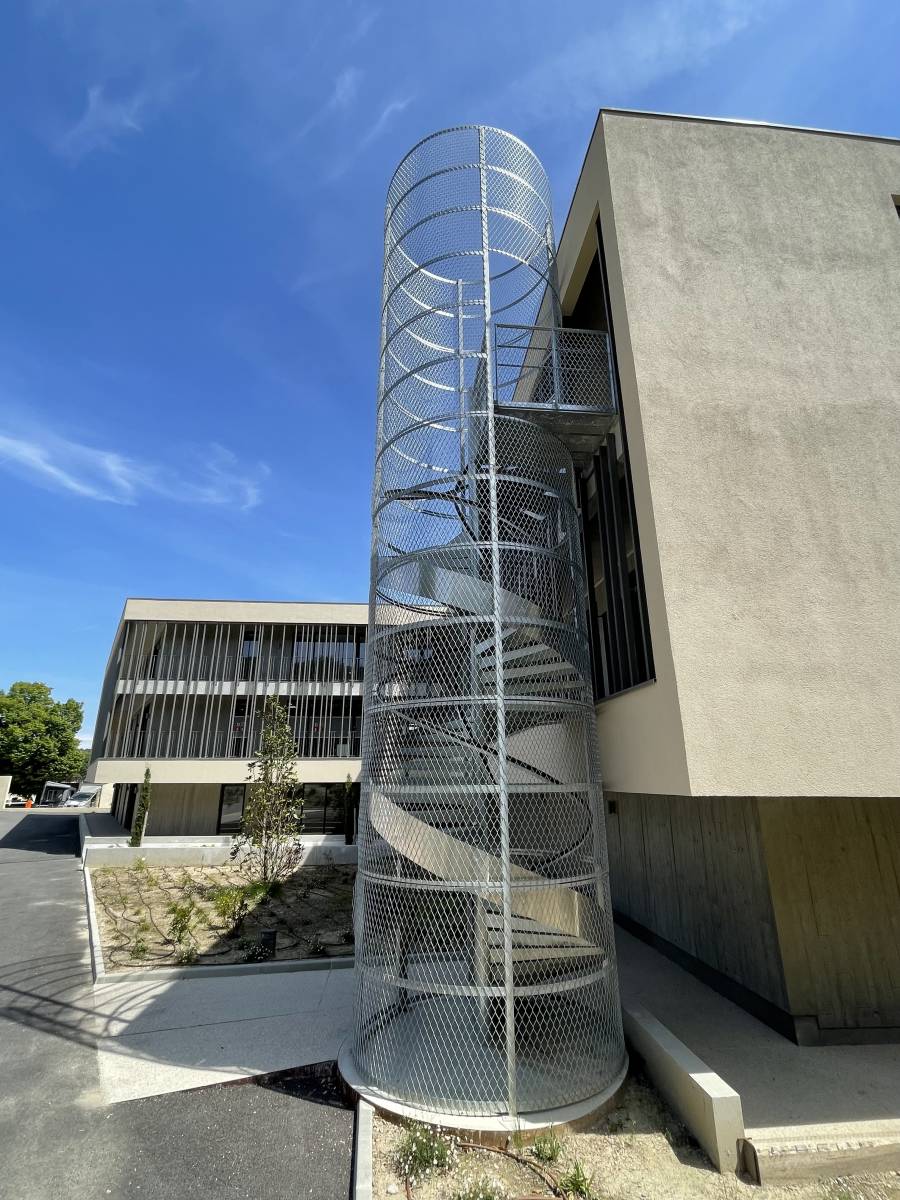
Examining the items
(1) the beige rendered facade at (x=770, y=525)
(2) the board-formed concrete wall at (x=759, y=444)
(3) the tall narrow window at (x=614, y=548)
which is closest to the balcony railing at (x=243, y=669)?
(3) the tall narrow window at (x=614, y=548)

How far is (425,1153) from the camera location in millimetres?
4242

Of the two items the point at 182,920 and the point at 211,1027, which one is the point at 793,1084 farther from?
the point at 182,920

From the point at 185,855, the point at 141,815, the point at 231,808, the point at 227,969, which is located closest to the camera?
the point at 227,969

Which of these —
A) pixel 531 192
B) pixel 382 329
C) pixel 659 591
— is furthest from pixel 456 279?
pixel 659 591

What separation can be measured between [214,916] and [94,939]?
2.11 meters

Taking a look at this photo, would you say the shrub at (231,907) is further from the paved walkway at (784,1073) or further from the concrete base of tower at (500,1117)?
the paved walkway at (784,1073)

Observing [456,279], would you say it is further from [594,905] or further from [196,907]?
[196,907]

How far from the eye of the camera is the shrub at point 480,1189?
388cm

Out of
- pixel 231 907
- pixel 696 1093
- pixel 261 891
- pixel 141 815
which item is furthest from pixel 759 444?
pixel 141 815

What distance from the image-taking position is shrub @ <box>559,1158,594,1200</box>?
3980 millimetres

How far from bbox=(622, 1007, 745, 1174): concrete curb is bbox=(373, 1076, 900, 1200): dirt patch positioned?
117mm

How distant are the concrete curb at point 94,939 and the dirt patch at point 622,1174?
566 centimetres

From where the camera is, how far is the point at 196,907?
38.3 feet

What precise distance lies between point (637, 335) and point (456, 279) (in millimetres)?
2881
